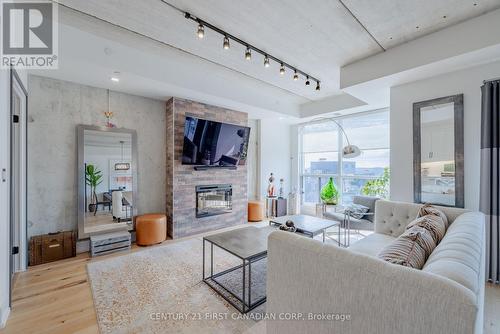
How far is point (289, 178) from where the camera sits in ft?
21.3

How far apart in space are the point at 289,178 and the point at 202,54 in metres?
4.40

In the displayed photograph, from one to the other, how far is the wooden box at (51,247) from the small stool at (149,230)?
0.84m

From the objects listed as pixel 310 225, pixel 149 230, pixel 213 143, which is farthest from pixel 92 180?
pixel 310 225

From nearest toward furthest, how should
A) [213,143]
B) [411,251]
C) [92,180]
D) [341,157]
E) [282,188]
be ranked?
[411,251], [92,180], [213,143], [341,157], [282,188]

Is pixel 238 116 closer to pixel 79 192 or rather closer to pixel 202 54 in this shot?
pixel 202 54

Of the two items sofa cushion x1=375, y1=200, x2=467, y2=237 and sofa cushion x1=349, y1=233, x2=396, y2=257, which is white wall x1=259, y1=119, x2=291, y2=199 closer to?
sofa cushion x1=375, y1=200, x2=467, y2=237

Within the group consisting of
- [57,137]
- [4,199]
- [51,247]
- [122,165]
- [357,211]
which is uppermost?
[57,137]

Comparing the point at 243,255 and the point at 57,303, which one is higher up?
the point at 243,255

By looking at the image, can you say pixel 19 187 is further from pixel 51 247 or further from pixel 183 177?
pixel 183 177

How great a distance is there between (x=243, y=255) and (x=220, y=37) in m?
2.49

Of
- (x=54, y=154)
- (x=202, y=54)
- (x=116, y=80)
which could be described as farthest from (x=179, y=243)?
(x=202, y=54)

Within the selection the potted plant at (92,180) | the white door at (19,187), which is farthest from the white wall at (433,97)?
the white door at (19,187)

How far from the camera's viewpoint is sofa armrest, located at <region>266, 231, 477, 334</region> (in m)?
0.73

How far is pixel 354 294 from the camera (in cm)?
94
